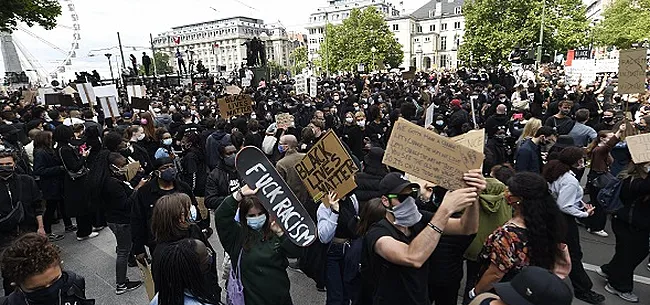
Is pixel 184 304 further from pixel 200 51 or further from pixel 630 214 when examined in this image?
pixel 200 51

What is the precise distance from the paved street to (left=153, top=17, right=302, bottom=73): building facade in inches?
4259

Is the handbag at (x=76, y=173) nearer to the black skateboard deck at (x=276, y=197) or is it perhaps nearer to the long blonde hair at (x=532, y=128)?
the black skateboard deck at (x=276, y=197)

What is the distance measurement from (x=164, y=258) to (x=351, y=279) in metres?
1.71

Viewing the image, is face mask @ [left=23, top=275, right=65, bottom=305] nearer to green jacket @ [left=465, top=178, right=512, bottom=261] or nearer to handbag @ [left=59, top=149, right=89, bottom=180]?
green jacket @ [left=465, top=178, right=512, bottom=261]

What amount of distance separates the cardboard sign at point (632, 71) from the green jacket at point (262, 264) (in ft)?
25.0

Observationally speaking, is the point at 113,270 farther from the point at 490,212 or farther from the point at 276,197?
the point at 490,212

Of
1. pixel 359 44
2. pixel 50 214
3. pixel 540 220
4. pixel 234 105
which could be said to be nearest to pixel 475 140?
pixel 540 220

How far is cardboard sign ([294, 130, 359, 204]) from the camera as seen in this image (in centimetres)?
305

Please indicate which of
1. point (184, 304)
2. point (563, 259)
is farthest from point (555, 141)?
A: point (184, 304)

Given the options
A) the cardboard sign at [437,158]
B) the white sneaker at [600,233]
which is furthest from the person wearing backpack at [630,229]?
the cardboard sign at [437,158]

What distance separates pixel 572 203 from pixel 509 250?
67.1 inches

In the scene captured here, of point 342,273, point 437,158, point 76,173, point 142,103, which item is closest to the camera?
point 437,158

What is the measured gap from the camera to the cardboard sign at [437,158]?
2.32 metres

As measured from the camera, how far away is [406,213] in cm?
234
